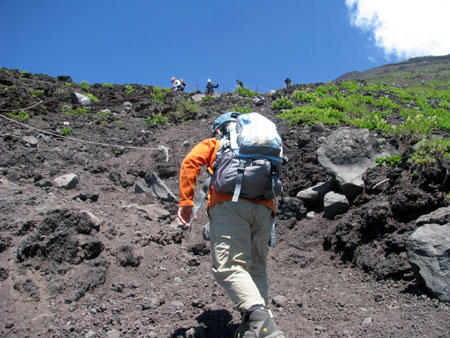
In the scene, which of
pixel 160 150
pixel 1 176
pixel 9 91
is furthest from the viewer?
pixel 9 91

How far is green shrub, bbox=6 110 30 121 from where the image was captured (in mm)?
9859

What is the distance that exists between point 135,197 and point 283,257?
9.54ft

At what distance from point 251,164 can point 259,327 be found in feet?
3.77

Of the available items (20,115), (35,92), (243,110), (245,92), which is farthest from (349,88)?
(20,115)

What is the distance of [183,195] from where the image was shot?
317 centimetres

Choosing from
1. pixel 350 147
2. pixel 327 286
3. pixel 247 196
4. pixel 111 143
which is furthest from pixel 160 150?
pixel 247 196

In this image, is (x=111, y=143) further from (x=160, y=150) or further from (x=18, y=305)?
(x=18, y=305)

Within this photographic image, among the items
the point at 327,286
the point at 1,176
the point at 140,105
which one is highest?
the point at 140,105

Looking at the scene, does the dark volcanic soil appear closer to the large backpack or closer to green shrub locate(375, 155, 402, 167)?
green shrub locate(375, 155, 402, 167)

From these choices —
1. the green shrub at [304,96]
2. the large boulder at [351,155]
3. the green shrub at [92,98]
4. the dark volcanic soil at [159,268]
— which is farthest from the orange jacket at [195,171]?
the green shrub at [92,98]

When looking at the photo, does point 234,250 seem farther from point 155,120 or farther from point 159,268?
point 155,120

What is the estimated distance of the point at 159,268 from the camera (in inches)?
191

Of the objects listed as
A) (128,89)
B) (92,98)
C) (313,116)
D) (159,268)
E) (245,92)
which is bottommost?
(159,268)

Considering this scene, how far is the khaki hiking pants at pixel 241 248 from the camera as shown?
2.72 meters
